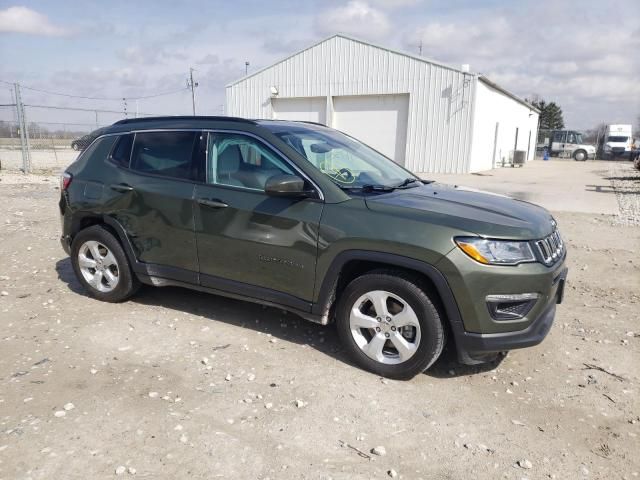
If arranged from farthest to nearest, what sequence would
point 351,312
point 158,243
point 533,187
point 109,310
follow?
point 533,187 → point 109,310 → point 158,243 → point 351,312

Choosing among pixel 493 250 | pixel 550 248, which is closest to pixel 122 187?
pixel 493 250

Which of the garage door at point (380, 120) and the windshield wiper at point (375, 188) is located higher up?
the garage door at point (380, 120)

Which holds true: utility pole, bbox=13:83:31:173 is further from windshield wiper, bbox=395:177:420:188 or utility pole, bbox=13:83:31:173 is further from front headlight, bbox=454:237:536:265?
front headlight, bbox=454:237:536:265

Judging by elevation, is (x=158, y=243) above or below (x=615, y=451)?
above

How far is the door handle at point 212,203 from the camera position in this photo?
3.98 metres

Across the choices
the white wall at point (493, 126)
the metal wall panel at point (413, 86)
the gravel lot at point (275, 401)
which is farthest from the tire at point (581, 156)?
the gravel lot at point (275, 401)

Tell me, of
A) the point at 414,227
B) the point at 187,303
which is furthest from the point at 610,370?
the point at 187,303

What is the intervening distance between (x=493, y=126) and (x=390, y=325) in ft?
78.2

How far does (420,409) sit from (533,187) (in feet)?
49.3

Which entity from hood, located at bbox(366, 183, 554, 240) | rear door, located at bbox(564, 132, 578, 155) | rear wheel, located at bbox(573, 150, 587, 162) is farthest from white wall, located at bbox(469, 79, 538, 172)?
hood, located at bbox(366, 183, 554, 240)

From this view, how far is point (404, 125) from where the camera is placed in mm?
20734

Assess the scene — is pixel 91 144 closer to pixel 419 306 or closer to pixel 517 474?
pixel 419 306

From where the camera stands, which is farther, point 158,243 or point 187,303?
point 187,303

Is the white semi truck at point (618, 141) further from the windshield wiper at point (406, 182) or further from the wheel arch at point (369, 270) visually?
the wheel arch at point (369, 270)
